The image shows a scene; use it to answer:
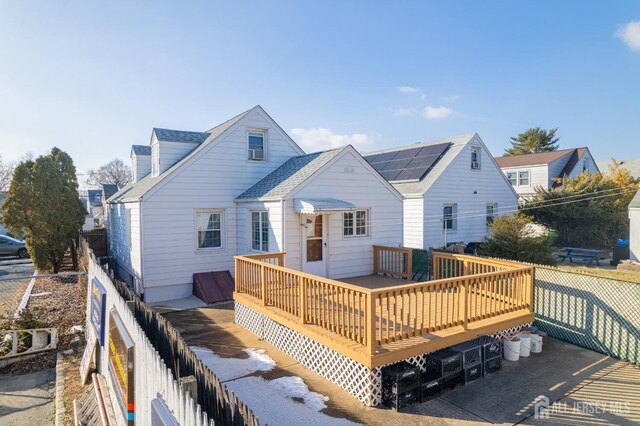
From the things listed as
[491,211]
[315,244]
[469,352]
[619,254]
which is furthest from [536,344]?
[619,254]

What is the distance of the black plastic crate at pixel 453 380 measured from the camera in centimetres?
539

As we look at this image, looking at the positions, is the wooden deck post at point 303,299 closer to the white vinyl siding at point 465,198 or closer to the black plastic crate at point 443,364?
the black plastic crate at point 443,364

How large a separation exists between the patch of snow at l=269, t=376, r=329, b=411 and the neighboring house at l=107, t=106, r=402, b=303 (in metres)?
4.73

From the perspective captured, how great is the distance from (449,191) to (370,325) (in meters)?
14.7

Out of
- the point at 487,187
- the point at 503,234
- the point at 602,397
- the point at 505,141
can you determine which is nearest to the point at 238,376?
the point at 602,397

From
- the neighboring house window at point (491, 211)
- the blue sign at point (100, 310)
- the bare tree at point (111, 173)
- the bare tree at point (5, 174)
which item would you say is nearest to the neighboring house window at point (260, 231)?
the blue sign at point (100, 310)

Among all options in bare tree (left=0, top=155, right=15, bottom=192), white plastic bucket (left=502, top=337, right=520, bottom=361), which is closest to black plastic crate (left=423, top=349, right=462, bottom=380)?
white plastic bucket (left=502, top=337, right=520, bottom=361)

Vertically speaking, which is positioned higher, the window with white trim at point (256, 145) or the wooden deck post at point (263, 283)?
the window with white trim at point (256, 145)

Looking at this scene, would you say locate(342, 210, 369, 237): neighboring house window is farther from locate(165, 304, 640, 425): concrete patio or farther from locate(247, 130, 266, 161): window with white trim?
locate(165, 304, 640, 425): concrete patio

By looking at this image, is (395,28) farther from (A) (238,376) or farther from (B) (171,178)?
(A) (238,376)

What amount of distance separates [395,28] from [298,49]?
3.67 m

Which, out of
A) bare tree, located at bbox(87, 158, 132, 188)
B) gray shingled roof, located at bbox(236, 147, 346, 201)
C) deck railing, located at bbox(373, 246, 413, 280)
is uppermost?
bare tree, located at bbox(87, 158, 132, 188)

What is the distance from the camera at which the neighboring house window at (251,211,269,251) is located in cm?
1096

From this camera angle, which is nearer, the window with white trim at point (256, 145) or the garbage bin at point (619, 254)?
the window with white trim at point (256, 145)
